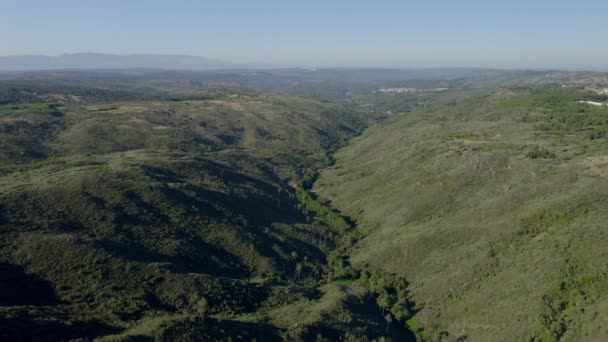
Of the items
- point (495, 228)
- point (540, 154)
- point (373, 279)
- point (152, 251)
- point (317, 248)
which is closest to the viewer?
point (152, 251)

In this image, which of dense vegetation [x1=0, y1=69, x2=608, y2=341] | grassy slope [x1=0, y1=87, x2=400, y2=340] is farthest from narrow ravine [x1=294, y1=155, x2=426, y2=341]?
grassy slope [x1=0, y1=87, x2=400, y2=340]

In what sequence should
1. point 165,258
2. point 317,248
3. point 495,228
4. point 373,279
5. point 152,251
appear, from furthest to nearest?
point 317,248
point 373,279
point 495,228
point 152,251
point 165,258

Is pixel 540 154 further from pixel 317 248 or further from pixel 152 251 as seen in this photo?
pixel 152 251

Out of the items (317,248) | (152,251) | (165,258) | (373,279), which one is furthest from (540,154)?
(152,251)

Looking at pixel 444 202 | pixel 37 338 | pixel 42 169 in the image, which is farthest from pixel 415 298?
pixel 42 169

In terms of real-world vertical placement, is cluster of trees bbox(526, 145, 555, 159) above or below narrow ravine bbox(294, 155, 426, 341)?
above

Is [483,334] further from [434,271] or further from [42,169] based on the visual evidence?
[42,169]

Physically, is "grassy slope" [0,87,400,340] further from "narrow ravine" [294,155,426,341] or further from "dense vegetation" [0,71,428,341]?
"narrow ravine" [294,155,426,341]

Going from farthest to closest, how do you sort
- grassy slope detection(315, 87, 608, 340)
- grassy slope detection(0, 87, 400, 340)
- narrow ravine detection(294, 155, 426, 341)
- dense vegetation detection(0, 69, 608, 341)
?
narrow ravine detection(294, 155, 426, 341) < grassy slope detection(315, 87, 608, 340) < dense vegetation detection(0, 69, 608, 341) < grassy slope detection(0, 87, 400, 340)
